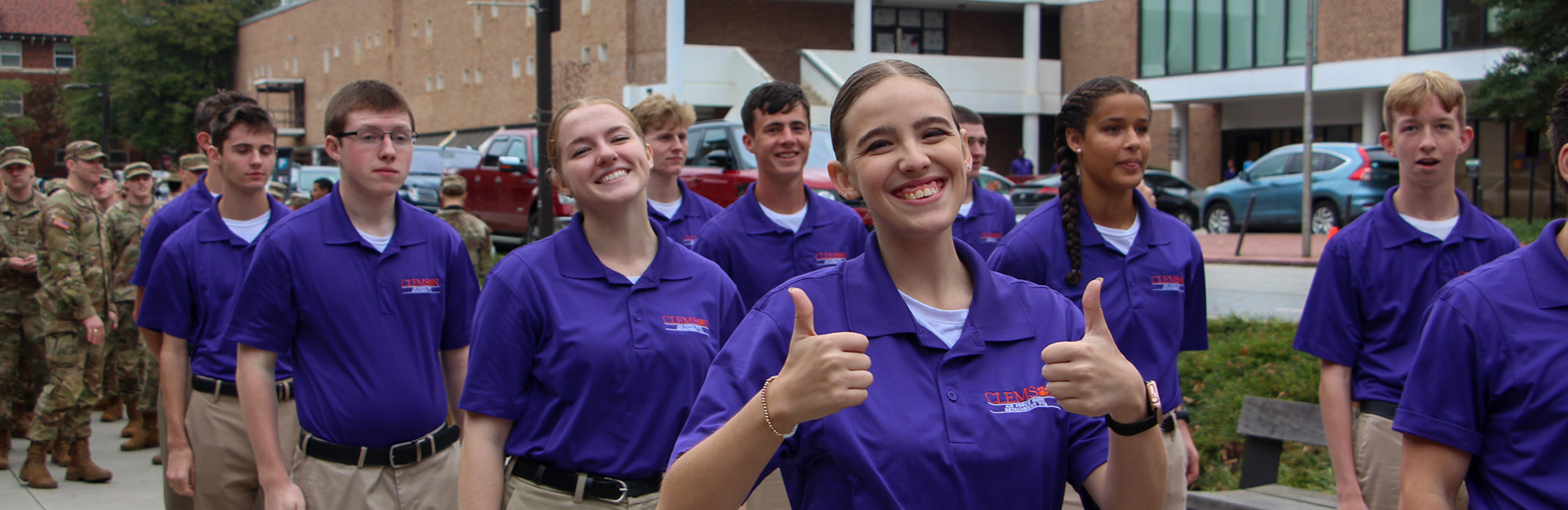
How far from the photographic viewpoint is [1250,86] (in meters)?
34.9

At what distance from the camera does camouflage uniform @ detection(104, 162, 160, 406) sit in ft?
32.0

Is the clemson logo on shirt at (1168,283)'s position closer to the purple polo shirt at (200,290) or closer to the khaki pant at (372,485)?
the khaki pant at (372,485)

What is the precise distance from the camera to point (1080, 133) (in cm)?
438

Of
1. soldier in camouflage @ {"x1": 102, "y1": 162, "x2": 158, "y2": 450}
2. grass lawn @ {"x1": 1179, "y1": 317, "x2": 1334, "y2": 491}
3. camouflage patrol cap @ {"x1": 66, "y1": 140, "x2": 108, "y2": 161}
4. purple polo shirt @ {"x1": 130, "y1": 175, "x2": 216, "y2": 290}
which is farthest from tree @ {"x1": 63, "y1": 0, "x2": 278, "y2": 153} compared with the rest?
grass lawn @ {"x1": 1179, "y1": 317, "x2": 1334, "y2": 491}

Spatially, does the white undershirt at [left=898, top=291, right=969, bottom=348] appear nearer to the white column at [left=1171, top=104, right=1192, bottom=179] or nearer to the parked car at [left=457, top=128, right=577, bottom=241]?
the parked car at [left=457, top=128, right=577, bottom=241]

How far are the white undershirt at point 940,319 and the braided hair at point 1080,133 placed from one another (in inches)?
73.6

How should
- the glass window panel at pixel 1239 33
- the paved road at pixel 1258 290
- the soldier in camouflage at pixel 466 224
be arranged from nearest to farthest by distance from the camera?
the soldier in camouflage at pixel 466 224
the paved road at pixel 1258 290
the glass window panel at pixel 1239 33

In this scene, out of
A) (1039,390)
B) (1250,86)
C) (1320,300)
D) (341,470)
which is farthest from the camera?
(1250,86)

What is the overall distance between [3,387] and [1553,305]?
9524 millimetres

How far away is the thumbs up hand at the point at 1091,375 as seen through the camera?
2.00 m

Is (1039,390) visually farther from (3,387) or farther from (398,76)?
(398,76)

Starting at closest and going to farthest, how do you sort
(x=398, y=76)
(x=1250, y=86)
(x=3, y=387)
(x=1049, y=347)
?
(x=1049, y=347)
(x=3, y=387)
(x=1250, y=86)
(x=398, y=76)

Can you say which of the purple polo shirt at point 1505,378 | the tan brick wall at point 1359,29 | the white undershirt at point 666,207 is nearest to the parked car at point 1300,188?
the tan brick wall at point 1359,29

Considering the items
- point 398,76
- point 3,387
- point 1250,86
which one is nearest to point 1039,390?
point 3,387
